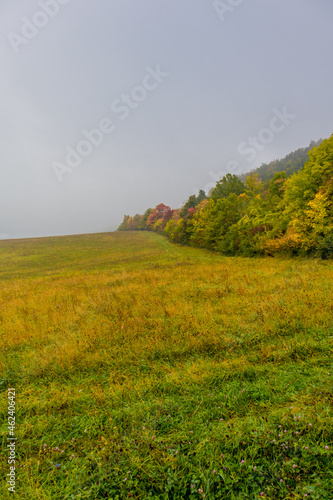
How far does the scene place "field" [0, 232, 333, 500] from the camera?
2623mm

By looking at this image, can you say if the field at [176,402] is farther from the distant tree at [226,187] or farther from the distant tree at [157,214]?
the distant tree at [157,214]

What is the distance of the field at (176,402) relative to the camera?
8.61ft

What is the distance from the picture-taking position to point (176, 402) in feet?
12.7

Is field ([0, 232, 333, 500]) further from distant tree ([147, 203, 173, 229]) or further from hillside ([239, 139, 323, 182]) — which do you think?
hillside ([239, 139, 323, 182])

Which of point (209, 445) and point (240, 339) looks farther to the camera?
point (240, 339)

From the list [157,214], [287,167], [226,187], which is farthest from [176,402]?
[287,167]

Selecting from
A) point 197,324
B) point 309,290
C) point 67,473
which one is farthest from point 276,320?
point 67,473

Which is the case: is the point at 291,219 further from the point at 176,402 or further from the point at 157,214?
the point at 157,214

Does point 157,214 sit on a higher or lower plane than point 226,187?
higher

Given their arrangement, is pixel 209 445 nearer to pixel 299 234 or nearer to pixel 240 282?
pixel 240 282

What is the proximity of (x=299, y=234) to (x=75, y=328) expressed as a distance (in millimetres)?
19868

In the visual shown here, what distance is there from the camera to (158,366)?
16.0ft

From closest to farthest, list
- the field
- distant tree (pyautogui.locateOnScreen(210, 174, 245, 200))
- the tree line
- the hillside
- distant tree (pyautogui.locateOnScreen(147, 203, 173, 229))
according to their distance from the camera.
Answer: the field
the tree line
distant tree (pyautogui.locateOnScreen(210, 174, 245, 200))
distant tree (pyautogui.locateOnScreen(147, 203, 173, 229))
the hillside

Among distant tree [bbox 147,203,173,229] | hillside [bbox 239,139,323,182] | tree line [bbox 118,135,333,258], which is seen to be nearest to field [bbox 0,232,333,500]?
tree line [bbox 118,135,333,258]
